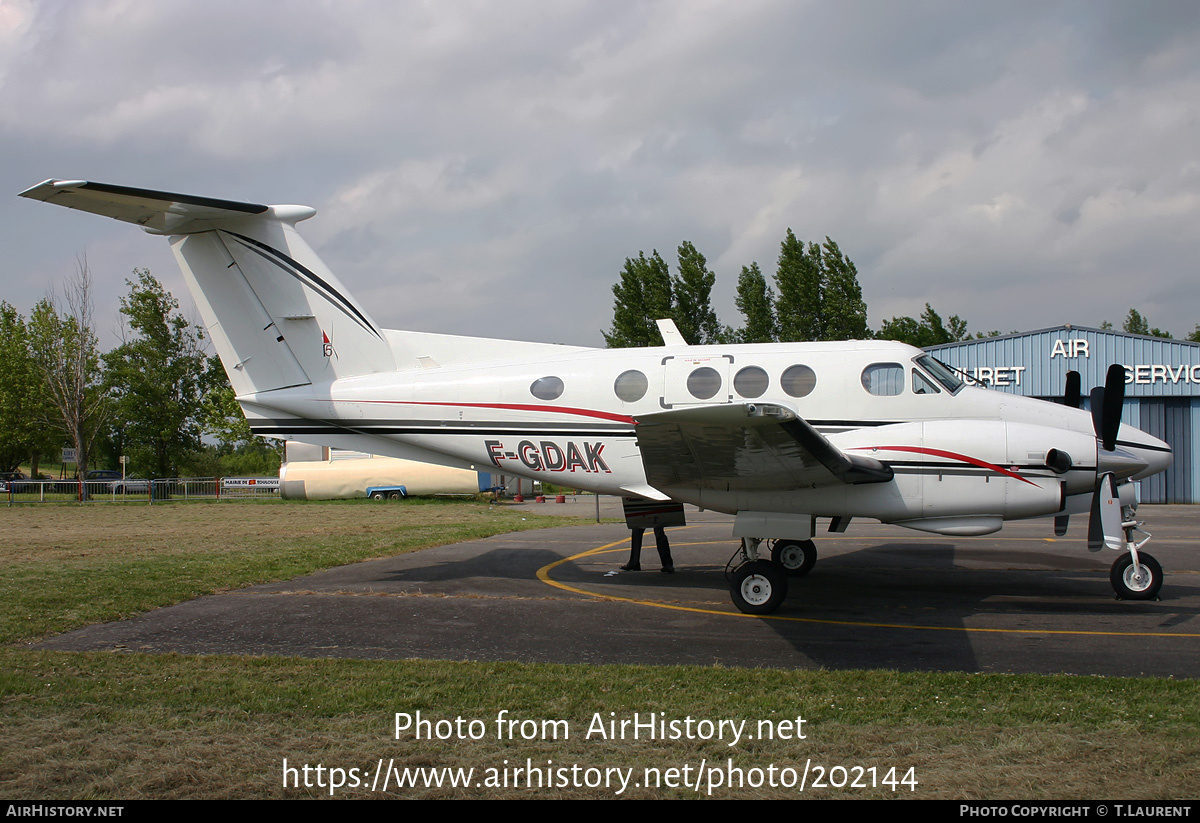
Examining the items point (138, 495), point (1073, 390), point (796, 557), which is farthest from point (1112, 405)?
point (138, 495)

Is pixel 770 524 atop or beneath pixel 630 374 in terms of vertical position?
beneath

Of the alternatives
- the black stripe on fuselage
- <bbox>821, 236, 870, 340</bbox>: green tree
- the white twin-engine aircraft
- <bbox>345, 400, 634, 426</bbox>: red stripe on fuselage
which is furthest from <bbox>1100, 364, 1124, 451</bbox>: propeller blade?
<bbox>821, 236, 870, 340</bbox>: green tree

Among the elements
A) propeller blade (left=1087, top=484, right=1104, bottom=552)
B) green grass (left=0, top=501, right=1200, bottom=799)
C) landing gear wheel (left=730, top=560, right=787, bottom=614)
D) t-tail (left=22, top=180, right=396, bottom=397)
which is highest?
t-tail (left=22, top=180, right=396, bottom=397)

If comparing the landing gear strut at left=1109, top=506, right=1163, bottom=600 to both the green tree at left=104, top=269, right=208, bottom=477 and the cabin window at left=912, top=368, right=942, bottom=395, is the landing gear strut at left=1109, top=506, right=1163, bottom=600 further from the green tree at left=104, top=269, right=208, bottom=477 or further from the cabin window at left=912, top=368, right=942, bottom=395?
the green tree at left=104, top=269, right=208, bottom=477

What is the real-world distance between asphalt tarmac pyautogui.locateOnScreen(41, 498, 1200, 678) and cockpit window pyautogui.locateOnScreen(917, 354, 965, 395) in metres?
2.79

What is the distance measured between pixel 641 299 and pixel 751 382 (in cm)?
3745

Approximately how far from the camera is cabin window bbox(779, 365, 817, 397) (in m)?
9.93

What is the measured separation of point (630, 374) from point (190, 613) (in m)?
6.23

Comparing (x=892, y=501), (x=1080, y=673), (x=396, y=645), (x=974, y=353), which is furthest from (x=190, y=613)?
(x=974, y=353)

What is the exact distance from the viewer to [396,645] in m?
7.55

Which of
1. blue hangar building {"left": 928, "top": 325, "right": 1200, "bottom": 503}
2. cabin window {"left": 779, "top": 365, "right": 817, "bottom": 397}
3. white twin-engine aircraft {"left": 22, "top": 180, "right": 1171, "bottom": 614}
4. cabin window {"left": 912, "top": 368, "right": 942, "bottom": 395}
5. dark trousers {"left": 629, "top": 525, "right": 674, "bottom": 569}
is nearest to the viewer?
white twin-engine aircraft {"left": 22, "top": 180, "right": 1171, "bottom": 614}

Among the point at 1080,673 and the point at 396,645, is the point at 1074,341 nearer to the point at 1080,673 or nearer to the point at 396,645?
the point at 1080,673

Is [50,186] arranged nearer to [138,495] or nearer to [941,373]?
[941,373]

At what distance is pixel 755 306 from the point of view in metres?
45.3
